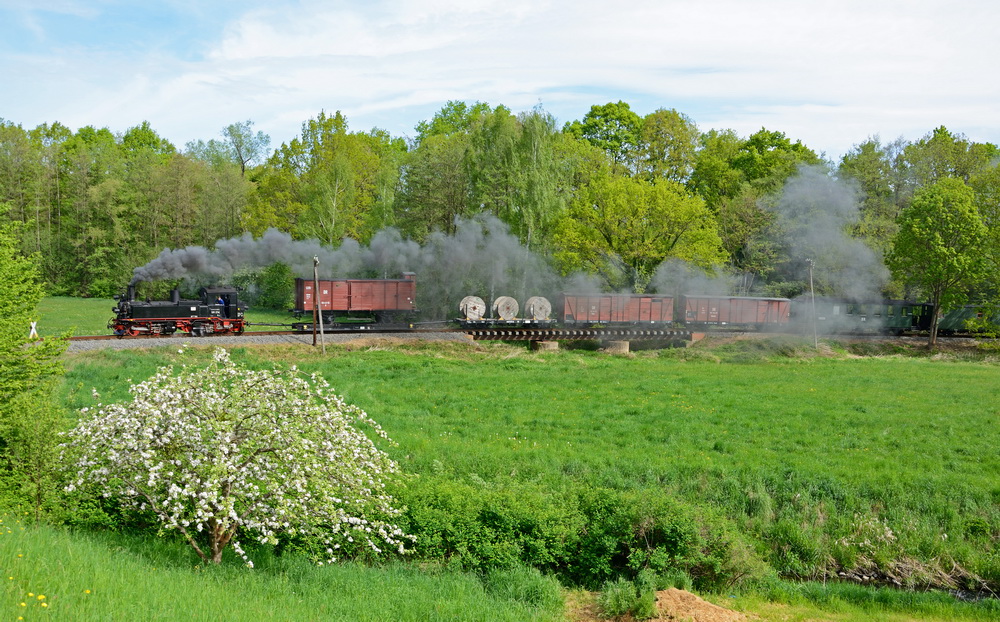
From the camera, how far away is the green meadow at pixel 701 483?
46.2 ft

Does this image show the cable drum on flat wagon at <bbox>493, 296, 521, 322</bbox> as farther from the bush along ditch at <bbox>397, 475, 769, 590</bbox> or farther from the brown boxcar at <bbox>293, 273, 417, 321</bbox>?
the bush along ditch at <bbox>397, 475, 769, 590</bbox>

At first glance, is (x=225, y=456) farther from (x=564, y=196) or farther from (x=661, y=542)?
(x=564, y=196)

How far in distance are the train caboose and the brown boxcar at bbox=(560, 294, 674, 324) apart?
71.5 feet

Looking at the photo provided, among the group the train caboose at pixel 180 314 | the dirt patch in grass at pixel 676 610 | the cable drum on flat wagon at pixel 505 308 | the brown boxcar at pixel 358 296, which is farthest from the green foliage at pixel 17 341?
the cable drum on flat wagon at pixel 505 308

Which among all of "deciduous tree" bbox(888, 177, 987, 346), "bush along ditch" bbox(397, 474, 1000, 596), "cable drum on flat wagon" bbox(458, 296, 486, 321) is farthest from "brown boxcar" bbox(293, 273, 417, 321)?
"deciduous tree" bbox(888, 177, 987, 346)

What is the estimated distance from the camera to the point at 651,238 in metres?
52.0

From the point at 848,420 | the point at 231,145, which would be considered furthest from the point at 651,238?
the point at 231,145

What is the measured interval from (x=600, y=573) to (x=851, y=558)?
6.11 metres

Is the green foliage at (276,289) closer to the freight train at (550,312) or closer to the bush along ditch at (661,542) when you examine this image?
the freight train at (550,312)

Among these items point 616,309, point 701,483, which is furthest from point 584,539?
point 616,309

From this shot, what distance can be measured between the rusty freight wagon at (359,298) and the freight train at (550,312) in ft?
0.21

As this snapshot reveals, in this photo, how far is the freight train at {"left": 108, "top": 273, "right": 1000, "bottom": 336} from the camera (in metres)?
38.3

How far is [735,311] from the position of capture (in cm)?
5175

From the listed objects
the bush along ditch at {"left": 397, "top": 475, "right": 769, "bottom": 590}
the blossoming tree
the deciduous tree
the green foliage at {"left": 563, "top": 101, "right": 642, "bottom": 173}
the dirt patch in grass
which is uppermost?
the green foliage at {"left": 563, "top": 101, "right": 642, "bottom": 173}
